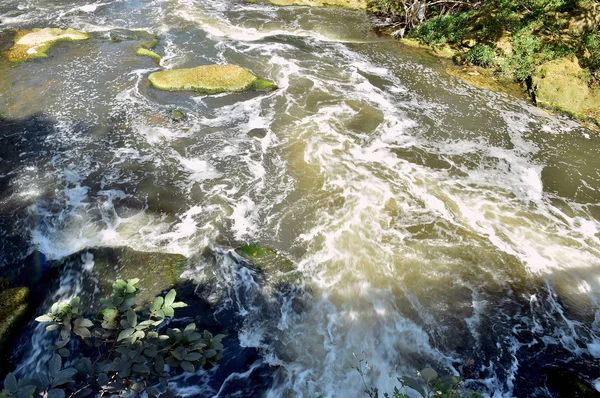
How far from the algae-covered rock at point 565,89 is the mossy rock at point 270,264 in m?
13.0

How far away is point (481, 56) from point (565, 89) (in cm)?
383

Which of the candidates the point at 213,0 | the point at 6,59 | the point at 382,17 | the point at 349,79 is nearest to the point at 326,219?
the point at 349,79

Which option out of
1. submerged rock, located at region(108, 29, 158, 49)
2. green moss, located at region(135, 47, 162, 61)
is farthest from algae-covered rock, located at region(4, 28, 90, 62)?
green moss, located at region(135, 47, 162, 61)

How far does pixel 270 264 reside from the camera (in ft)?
26.6

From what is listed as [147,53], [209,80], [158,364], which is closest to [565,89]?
[209,80]

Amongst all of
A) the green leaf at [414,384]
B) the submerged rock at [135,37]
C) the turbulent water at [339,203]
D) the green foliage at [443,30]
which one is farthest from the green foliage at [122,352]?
the green foliage at [443,30]

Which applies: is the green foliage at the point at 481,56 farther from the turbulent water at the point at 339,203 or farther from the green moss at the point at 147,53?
the green moss at the point at 147,53

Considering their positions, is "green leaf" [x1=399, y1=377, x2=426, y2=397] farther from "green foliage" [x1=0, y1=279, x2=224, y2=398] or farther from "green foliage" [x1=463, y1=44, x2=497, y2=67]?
"green foliage" [x1=463, y1=44, x2=497, y2=67]

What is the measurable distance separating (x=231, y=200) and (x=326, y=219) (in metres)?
2.67

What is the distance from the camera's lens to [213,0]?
81.9ft

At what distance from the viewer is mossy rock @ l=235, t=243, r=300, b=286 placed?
7836mm

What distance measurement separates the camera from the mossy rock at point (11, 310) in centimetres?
652

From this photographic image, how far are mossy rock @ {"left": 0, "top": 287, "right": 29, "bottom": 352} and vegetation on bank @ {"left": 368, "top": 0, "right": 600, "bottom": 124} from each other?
18.0 metres

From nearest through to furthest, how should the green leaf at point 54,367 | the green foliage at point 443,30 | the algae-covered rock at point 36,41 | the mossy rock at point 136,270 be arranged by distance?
the green leaf at point 54,367, the mossy rock at point 136,270, the algae-covered rock at point 36,41, the green foliage at point 443,30
